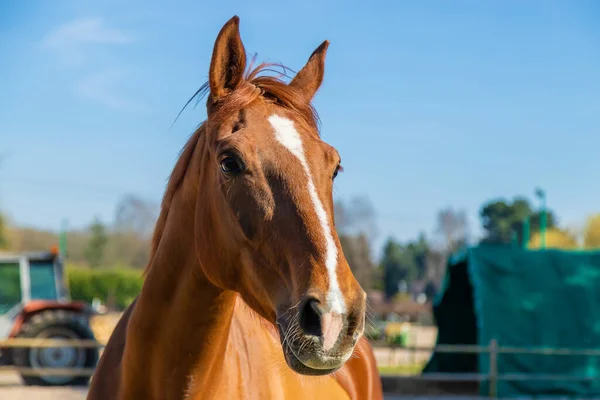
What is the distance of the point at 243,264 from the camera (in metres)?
2.42

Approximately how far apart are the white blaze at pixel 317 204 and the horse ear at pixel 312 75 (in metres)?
0.45

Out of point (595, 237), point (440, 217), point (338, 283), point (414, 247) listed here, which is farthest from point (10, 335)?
point (440, 217)

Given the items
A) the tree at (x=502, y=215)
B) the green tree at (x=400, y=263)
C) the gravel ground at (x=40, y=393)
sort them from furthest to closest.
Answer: the tree at (x=502, y=215)
the green tree at (x=400, y=263)
the gravel ground at (x=40, y=393)

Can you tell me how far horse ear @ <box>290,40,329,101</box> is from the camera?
294 centimetres

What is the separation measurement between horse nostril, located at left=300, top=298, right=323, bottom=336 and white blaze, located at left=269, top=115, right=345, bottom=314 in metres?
0.04

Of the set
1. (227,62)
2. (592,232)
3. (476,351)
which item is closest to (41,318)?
(476,351)

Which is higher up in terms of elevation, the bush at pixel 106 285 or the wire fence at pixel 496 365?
the wire fence at pixel 496 365

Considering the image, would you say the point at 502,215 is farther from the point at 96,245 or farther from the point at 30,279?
the point at 30,279

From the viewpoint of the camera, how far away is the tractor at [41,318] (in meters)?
12.7

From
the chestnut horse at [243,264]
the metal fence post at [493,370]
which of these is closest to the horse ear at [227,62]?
the chestnut horse at [243,264]

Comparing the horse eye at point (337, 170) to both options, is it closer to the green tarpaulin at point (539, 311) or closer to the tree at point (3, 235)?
the green tarpaulin at point (539, 311)

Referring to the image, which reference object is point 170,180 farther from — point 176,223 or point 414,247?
point 414,247

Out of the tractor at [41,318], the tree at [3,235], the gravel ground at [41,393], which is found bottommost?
the tree at [3,235]

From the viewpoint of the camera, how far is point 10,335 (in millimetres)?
13633
